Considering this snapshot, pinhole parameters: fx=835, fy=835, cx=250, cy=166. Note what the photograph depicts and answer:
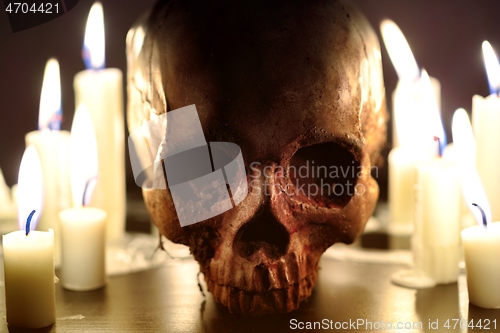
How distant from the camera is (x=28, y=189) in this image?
1.29m

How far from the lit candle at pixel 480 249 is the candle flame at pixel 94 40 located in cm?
75

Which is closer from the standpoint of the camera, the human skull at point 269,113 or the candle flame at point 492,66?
the human skull at point 269,113

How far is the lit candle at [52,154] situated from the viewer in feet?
5.24

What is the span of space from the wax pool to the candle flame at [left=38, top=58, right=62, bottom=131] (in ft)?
1.42

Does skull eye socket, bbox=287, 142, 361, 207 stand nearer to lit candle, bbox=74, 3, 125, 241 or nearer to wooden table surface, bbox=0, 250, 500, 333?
wooden table surface, bbox=0, 250, 500, 333

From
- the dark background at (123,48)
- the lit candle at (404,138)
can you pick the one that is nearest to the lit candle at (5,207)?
the dark background at (123,48)

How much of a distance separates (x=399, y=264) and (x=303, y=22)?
1.77ft

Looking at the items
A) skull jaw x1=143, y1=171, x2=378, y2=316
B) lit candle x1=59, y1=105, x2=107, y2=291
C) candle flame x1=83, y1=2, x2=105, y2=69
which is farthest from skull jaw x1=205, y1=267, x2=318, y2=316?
candle flame x1=83, y1=2, x2=105, y2=69

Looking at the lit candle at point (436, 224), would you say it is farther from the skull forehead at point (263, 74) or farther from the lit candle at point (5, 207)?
the lit candle at point (5, 207)

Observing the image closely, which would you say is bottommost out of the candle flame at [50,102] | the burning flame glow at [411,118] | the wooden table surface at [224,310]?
the wooden table surface at [224,310]

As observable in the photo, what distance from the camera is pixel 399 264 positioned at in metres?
1.54

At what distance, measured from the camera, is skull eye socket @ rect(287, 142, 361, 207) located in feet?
4.30

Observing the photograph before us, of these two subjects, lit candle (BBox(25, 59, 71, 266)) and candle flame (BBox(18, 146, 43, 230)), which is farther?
lit candle (BBox(25, 59, 71, 266))

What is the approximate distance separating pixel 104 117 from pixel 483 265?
813 millimetres
